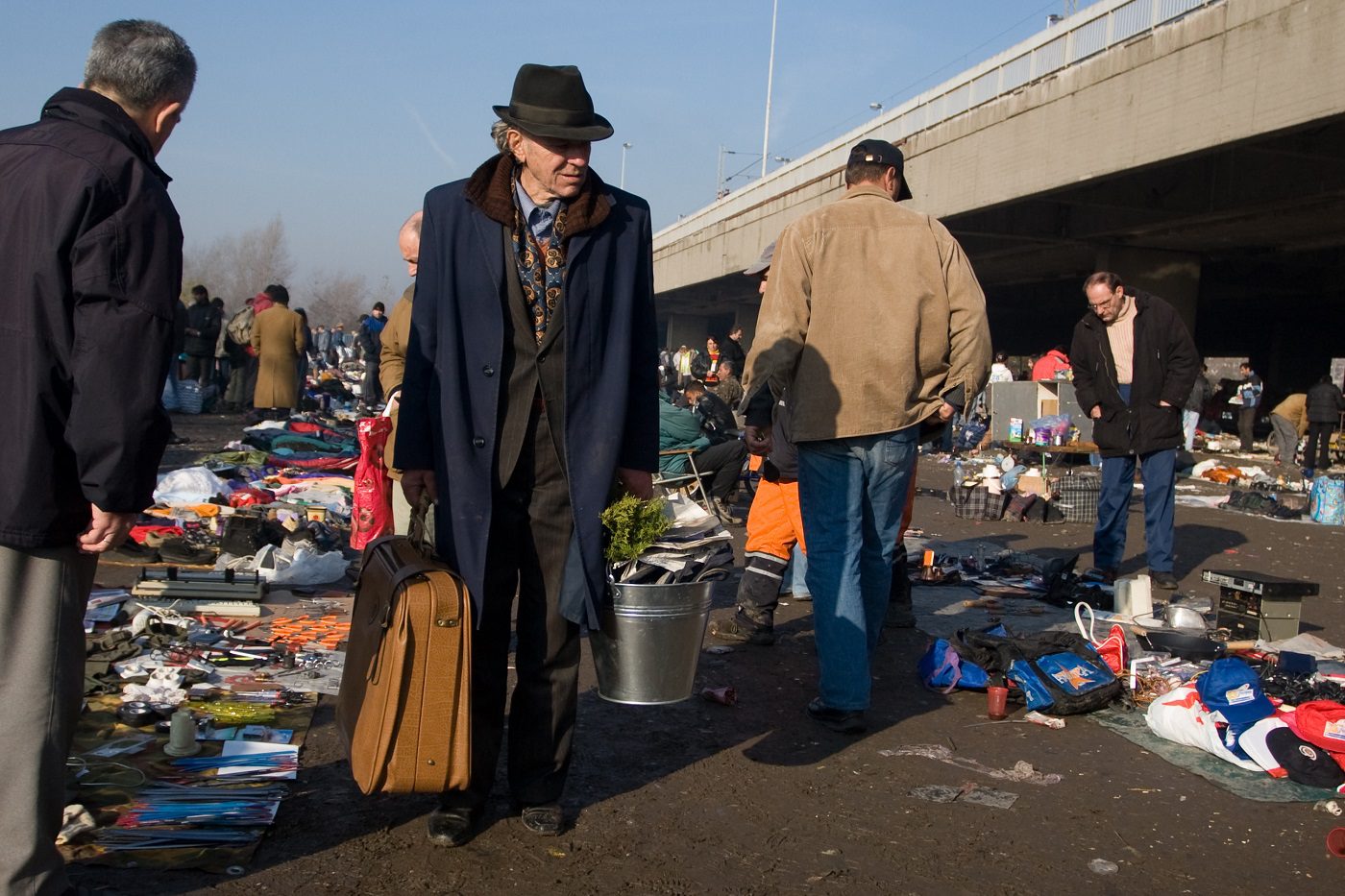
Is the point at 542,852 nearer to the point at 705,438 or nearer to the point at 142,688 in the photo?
the point at 142,688

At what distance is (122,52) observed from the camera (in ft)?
8.84

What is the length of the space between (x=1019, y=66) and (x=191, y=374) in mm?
15657

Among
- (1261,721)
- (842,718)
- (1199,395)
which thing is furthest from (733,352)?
(1261,721)

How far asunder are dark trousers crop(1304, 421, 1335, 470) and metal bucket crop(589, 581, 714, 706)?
68.6 feet

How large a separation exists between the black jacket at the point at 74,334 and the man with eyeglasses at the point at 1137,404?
6.84 meters

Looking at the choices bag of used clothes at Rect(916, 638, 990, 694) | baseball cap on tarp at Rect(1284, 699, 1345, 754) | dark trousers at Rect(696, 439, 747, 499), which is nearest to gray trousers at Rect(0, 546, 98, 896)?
bag of used clothes at Rect(916, 638, 990, 694)

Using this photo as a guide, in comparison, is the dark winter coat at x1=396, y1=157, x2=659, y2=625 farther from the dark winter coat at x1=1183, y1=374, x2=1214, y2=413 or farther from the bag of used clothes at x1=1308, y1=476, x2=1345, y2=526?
the dark winter coat at x1=1183, y1=374, x2=1214, y2=413

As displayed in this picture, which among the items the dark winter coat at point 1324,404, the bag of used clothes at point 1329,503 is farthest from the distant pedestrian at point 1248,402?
the bag of used clothes at point 1329,503

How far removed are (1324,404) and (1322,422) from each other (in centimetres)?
35

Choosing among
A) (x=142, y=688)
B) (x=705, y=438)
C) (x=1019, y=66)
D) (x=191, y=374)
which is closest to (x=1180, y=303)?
(x=1019, y=66)

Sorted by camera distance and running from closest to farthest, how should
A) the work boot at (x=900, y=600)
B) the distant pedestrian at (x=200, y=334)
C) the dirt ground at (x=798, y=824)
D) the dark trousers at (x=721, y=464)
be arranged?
the dirt ground at (x=798, y=824)
the work boot at (x=900, y=600)
the dark trousers at (x=721, y=464)
the distant pedestrian at (x=200, y=334)

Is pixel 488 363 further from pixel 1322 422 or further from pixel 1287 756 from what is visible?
pixel 1322 422

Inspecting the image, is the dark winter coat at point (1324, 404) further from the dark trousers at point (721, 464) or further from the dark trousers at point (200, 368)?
the dark trousers at point (200, 368)

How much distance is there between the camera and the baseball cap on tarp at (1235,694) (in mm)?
4430
